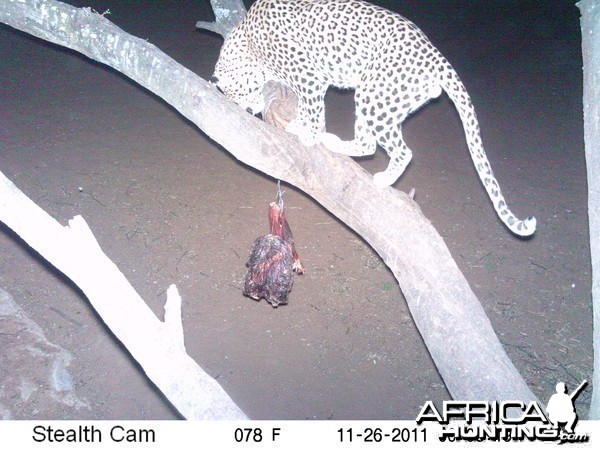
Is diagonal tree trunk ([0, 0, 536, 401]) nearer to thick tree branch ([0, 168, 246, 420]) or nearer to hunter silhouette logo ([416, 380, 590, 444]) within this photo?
hunter silhouette logo ([416, 380, 590, 444])

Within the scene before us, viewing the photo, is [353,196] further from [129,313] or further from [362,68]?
[129,313]

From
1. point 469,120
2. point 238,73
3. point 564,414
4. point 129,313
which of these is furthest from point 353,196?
point 564,414

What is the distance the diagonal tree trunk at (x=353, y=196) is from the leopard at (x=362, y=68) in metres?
0.15

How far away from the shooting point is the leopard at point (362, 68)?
10.5 feet

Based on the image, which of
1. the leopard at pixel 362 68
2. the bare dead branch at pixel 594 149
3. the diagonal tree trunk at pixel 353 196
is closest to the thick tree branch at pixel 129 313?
the diagonal tree trunk at pixel 353 196

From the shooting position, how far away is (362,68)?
339 centimetres

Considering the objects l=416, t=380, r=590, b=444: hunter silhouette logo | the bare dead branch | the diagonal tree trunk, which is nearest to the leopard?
the diagonal tree trunk

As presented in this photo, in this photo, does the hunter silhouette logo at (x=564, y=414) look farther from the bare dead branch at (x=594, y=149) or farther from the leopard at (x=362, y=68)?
the leopard at (x=362, y=68)

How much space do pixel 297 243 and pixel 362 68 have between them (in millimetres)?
2137

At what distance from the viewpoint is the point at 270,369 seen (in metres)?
4.18

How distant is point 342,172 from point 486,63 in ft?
20.1

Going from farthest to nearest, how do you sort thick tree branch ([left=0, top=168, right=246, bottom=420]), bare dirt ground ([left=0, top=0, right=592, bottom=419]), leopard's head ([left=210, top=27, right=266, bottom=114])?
bare dirt ground ([left=0, top=0, right=592, bottom=419])
leopard's head ([left=210, top=27, right=266, bottom=114])
thick tree branch ([left=0, top=168, right=246, bottom=420])

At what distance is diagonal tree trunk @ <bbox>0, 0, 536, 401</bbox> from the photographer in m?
2.59

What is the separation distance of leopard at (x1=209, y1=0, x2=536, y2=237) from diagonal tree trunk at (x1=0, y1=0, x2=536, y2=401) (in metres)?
0.15
